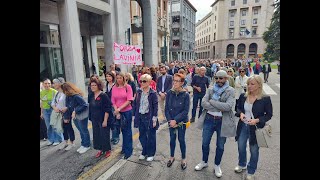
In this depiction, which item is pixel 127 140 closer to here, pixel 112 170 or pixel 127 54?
pixel 112 170

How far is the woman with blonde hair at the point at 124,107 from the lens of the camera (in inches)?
164

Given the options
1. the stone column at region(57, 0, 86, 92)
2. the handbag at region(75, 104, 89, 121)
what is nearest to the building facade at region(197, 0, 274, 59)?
the stone column at region(57, 0, 86, 92)

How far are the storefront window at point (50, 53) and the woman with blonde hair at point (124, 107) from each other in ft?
27.5

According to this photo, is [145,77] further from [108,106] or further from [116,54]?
[116,54]

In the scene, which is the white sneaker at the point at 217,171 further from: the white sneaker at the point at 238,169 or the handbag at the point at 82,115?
the handbag at the point at 82,115

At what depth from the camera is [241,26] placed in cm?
6475

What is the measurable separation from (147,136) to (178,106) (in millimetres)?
1047

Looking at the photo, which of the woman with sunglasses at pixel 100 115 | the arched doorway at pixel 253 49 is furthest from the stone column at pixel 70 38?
the arched doorway at pixel 253 49

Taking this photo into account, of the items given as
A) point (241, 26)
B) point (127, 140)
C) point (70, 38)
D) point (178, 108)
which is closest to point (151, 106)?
point (178, 108)

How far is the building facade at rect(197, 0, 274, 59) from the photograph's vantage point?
204 ft

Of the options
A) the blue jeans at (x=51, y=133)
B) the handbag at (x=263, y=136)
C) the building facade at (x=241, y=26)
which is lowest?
the blue jeans at (x=51, y=133)
